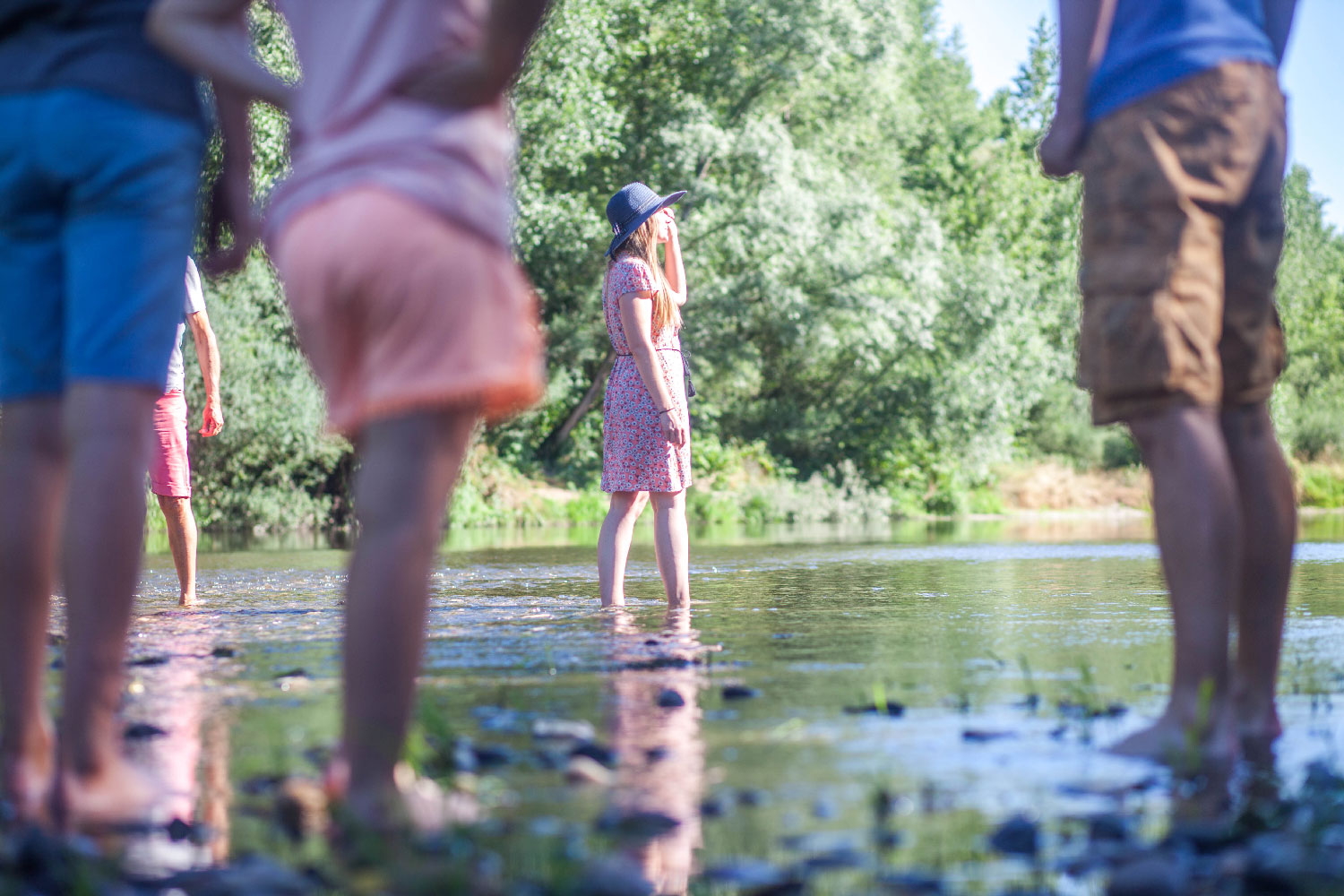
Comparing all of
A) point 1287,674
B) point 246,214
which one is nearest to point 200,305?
point 246,214

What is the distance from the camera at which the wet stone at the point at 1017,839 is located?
222 cm

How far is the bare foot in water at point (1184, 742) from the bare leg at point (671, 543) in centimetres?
371

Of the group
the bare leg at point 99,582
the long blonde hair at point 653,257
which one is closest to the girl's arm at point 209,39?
the bare leg at point 99,582

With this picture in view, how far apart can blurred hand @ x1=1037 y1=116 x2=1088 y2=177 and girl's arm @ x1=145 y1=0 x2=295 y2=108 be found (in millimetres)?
1750

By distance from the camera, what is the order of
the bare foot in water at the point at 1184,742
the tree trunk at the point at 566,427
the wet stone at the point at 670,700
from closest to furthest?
1. the bare foot in water at the point at 1184,742
2. the wet stone at the point at 670,700
3. the tree trunk at the point at 566,427

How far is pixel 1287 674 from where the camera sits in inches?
166

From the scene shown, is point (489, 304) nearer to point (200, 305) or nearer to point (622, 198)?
point (622, 198)

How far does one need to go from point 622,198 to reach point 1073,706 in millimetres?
3855

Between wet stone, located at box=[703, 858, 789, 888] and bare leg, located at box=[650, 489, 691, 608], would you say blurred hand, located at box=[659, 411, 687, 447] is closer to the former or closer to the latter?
bare leg, located at box=[650, 489, 691, 608]

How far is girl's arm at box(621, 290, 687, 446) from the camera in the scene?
6578 mm

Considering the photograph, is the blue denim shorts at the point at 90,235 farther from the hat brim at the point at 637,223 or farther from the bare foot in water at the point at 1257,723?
the hat brim at the point at 637,223

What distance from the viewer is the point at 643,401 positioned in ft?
22.5

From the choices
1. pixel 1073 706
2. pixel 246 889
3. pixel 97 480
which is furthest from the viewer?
pixel 1073 706

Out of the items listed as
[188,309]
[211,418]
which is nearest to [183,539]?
[211,418]
